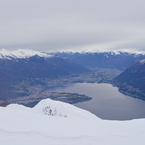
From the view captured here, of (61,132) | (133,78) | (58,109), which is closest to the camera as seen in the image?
(61,132)

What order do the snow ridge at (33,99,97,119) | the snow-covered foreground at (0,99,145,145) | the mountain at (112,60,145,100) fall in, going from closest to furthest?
the snow-covered foreground at (0,99,145,145), the snow ridge at (33,99,97,119), the mountain at (112,60,145,100)

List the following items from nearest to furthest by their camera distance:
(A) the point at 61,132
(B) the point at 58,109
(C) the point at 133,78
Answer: (A) the point at 61,132, (B) the point at 58,109, (C) the point at 133,78

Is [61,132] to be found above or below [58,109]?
below

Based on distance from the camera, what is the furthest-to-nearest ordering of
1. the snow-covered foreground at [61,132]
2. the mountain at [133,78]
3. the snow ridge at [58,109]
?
the mountain at [133,78] → the snow ridge at [58,109] → the snow-covered foreground at [61,132]

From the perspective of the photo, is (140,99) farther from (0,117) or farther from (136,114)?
(0,117)

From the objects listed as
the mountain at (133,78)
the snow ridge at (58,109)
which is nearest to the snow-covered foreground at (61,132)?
the snow ridge at (58,109)

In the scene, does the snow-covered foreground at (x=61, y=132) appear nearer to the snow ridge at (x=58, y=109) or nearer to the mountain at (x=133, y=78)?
the snow ridge at (x=58, y=109)

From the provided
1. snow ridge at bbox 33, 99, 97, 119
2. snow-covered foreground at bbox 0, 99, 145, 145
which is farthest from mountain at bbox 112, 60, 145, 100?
snow-covered foreground at bbox 0, 99, 145, 145

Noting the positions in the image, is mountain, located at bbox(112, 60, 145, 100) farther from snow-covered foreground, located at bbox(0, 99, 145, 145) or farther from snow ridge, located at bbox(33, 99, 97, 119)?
snow-covered foreground, located at bbox(0, 99, 145, 145)

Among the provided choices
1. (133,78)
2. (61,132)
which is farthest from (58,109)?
(133,78)

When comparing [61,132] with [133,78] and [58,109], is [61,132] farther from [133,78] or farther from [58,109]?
[133,78]

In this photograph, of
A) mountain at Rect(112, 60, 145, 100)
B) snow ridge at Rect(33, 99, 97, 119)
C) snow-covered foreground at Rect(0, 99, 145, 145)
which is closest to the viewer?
snow-covered foreground at Rect(0, 99, 145, 145)
